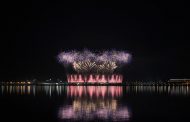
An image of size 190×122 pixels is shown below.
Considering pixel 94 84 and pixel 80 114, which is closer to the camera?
pixel 80 114

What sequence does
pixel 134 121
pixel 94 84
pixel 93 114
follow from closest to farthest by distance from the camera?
pixel 134 121
pixel 93 114
pixel 94 84

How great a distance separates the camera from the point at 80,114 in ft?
85.5

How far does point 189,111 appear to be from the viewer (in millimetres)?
28234

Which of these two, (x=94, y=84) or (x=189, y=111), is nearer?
(x=189, y=111)

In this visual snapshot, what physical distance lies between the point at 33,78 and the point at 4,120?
123041 millimetres

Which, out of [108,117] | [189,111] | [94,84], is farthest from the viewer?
[94,84]

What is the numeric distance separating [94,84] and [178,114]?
7164 cm

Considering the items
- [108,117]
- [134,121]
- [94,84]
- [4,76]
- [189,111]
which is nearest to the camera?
[134,121]

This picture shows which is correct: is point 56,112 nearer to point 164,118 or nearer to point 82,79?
point 164,118

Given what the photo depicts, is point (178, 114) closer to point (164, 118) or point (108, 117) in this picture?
point (164, 118)

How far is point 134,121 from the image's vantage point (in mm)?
22766

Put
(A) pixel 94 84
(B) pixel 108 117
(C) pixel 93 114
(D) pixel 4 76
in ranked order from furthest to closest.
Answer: (D) pixel 4 76 < (A) pixel 94 84 < (C) pixel 93 114 < (B) pixel 108 117

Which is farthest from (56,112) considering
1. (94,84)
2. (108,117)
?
(94,84)

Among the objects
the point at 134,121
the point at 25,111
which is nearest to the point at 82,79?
the point at 25,111
